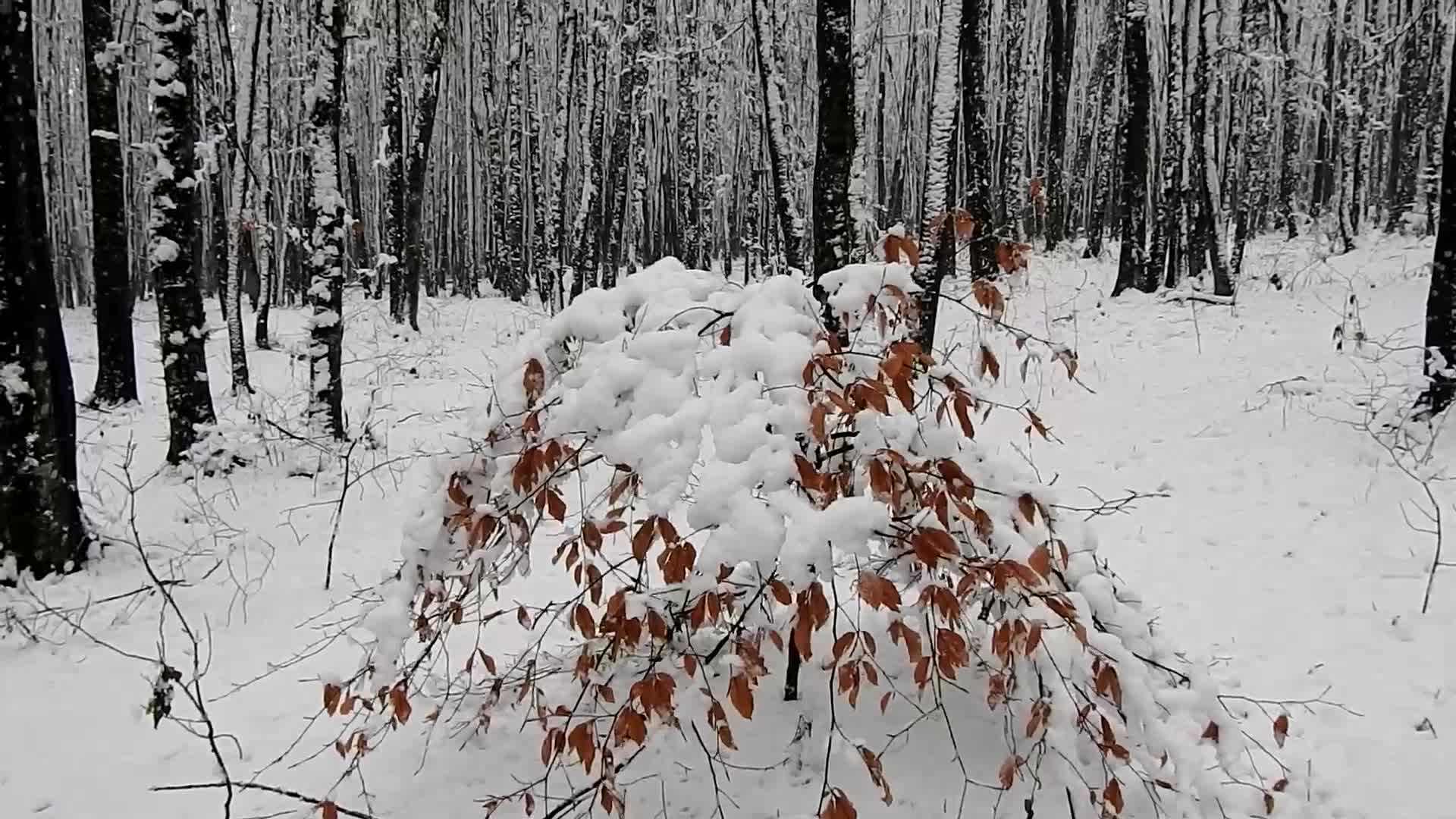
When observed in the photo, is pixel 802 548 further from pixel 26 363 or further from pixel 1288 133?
pixel 1288 133

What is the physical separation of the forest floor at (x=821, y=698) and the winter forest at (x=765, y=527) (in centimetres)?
2

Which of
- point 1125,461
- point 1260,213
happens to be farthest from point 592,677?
point 1260,213

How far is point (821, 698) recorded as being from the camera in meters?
2.91

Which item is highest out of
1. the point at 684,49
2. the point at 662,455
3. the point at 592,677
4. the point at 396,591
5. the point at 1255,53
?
the point at 684,49

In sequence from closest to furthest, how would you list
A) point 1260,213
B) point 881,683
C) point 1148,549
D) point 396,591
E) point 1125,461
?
point 396,591, point 881,683, point 1148,549, point 1125,461, point 1260,213

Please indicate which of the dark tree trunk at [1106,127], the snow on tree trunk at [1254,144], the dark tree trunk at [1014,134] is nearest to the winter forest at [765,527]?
the snow on tree trunk at [1254,144]

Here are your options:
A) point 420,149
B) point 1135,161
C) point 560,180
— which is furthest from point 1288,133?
point 420,149

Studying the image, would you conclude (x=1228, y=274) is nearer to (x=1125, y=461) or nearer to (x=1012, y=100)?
(x=1125, y=461)

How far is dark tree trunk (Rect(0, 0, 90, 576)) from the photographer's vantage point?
4.43 metres

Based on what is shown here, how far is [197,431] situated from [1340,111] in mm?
25861

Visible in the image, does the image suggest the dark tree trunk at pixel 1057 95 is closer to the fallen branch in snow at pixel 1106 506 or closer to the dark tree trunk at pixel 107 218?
the fallen branch in snow at pixel 1106 506

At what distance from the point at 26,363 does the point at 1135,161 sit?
13.1 m

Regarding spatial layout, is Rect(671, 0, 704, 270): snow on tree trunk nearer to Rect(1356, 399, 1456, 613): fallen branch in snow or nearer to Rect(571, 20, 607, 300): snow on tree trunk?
Rect(571, 20, 607, 300): snow on tree trunk

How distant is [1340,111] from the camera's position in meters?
21.8
